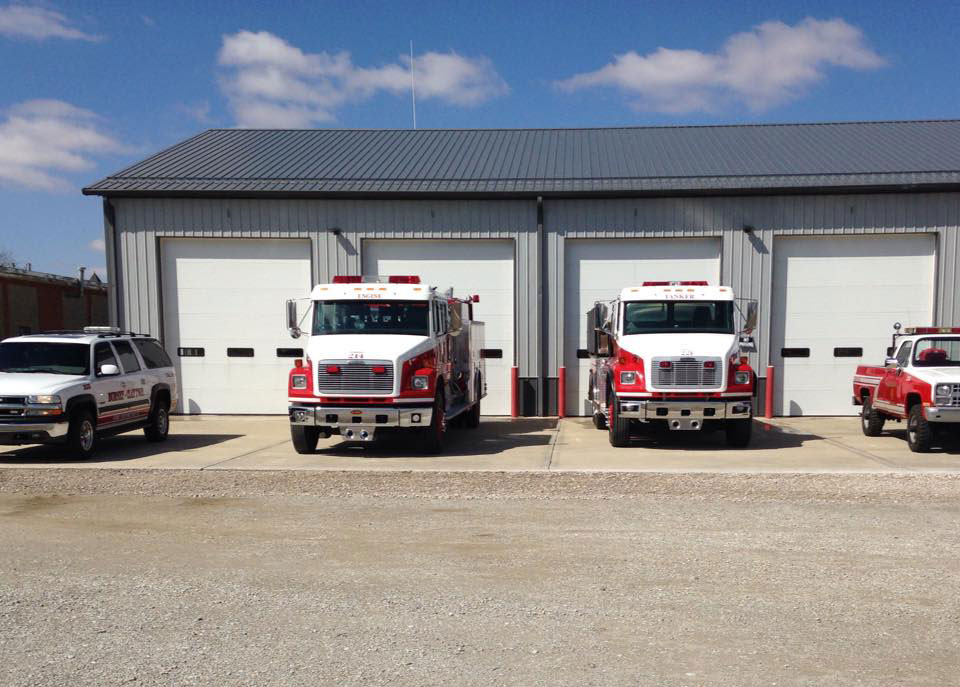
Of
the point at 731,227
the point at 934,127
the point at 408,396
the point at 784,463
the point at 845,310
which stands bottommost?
the point at 784,463

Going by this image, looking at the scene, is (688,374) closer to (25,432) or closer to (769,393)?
(769,393)

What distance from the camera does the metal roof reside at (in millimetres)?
17359

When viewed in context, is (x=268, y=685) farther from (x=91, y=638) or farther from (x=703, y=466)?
(x=703, y=466)

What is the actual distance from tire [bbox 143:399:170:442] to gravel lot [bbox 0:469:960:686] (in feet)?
14.5

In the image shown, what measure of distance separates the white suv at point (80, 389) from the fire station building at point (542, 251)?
428 centimetres

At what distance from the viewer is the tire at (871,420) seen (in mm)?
13599

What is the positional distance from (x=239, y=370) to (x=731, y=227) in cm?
1167

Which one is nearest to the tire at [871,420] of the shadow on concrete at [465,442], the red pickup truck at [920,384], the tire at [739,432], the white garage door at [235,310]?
the red pickup truck at [920,384]

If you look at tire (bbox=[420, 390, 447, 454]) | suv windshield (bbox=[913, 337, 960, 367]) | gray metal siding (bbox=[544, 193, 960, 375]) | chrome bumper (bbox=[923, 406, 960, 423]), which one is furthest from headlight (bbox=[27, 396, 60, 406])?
suv windshield (bbox=[913, 337, 960, 367])

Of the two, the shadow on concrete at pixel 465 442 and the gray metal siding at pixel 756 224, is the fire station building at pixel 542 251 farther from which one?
the shadow on concrete at pixel 465 442

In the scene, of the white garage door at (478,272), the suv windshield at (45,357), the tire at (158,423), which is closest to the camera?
the suv windshield at (45,357)

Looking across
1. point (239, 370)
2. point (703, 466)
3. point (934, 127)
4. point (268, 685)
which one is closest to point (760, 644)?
point (268, 685)

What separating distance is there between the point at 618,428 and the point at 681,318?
6.93 feet

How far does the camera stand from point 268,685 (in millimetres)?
3955
